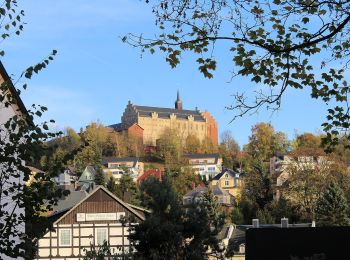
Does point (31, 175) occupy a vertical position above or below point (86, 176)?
below

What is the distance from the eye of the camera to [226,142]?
194 metres

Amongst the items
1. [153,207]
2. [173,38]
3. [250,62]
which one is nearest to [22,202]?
[173,38]

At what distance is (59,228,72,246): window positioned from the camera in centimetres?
4564

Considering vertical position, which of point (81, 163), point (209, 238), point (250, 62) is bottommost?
point (209, 238)

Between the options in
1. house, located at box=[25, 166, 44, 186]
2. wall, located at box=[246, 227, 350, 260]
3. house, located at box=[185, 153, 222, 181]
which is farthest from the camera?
house, located at box=[185, 153, 222, 181]

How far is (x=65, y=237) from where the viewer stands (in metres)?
45.9

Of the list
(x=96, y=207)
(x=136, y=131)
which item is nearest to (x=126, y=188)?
(x=96, y=207)

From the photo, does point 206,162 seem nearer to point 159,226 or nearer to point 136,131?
point 136,131

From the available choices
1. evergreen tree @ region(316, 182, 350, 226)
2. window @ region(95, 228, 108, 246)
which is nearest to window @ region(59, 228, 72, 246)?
window @ region(95, 228, 108, 246)

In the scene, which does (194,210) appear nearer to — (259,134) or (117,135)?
(259,134)

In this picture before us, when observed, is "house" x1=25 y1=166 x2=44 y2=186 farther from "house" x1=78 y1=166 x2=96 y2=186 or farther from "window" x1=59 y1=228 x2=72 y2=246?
"house" x1=78 y1=166 x2=96 y2=186

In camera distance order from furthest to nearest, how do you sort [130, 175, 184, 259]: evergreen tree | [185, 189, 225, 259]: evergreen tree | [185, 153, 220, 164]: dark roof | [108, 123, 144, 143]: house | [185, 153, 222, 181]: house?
[108, 123, 144, 143]: house, [185, 153, 220, 164]: dark roof, [185, 153, 222, 181]: house, [185, 189, 225, 259]: evergreen tree, [130, 175, 184, 259]: evergreen tree

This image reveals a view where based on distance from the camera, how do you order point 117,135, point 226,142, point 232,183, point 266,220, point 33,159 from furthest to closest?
point 226,142
point 117,135
point 232,183
point 266,220
point 33,159

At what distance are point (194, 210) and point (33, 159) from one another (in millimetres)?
12291
